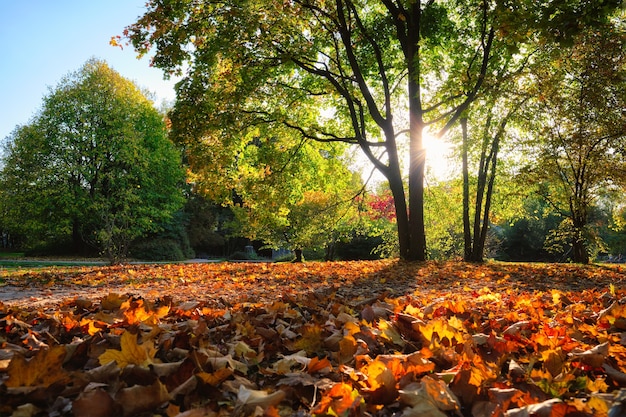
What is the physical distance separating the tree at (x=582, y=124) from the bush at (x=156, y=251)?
22.8 metres

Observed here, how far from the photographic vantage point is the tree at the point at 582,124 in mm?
11734

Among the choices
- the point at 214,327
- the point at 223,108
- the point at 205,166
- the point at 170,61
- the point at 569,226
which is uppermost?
the point at 170,61

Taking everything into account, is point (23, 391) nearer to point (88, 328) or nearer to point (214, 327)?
point (88, 328)

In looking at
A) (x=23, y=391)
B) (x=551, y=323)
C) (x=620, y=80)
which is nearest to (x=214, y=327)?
(x=23, y=391)

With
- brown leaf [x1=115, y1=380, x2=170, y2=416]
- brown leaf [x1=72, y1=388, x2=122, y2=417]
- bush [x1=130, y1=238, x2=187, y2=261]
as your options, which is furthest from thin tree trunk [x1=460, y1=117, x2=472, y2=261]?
bush [x1=130, y1=238, x2=187, y2=261]

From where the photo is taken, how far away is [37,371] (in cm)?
139

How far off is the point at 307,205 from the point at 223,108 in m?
11.4

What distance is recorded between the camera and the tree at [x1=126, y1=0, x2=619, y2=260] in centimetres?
959

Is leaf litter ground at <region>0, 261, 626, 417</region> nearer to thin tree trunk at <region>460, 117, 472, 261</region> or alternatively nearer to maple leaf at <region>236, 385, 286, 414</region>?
maple leaf at <region>236, 385, 286, 414</region>

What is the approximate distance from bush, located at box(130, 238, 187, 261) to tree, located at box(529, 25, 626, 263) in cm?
2275

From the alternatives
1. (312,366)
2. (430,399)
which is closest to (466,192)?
(312,366)

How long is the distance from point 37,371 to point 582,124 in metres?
15.6

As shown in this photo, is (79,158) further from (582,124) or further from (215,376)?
(215,376)

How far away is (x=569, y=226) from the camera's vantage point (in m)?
15.5
